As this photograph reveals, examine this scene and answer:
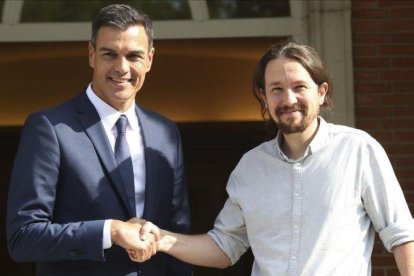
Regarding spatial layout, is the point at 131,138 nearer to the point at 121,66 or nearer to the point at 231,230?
the point at 121,66

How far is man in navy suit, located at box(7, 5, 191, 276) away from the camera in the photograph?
354 cm

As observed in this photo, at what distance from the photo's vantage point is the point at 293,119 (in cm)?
354

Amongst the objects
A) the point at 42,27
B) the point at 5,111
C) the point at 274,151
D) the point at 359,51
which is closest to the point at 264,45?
the point at 359,51

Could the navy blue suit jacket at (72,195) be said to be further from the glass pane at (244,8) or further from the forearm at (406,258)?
the glass pane at (244,8)

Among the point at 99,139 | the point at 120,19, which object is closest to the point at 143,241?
the point at 99,139

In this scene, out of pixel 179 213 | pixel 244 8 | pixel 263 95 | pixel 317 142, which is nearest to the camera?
pixel 317 142

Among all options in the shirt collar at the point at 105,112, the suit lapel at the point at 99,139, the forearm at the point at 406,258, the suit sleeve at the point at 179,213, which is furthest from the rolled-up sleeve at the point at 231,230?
the forearm at the point at 406,258

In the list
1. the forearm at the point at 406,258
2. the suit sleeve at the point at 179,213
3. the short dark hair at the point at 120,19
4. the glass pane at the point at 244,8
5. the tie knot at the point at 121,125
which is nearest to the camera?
the forearm at the point at 406,258

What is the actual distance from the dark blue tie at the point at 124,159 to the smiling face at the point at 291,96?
1.93 feet

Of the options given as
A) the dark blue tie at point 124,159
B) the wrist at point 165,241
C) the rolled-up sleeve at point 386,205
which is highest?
the dark blue tie at point 124,159

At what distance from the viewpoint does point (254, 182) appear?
3.68 m

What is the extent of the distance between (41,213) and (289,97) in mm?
998

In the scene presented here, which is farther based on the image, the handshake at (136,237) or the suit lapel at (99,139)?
the suit lapel at (99,139)

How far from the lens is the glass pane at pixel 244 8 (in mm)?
5938
